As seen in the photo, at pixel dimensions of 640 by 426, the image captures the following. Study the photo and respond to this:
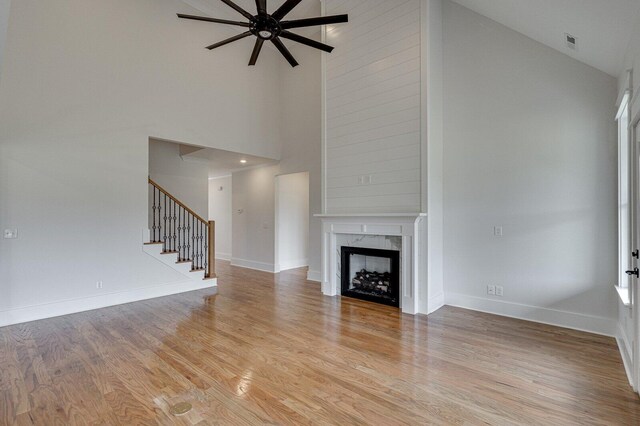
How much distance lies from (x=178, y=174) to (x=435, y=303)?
6.07 meters

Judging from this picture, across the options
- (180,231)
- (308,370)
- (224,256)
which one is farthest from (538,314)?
(224,256)

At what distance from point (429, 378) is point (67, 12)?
643 centimetres

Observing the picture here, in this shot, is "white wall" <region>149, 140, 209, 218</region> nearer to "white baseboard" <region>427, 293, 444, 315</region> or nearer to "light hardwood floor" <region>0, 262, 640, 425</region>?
"light hardwood floor" <region>0, 262, 640, 425</region>

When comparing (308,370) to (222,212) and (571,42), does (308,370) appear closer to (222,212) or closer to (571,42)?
(571,42)

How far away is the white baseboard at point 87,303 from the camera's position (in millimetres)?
3980

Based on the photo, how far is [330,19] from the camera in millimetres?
3379

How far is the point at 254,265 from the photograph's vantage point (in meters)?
7.91

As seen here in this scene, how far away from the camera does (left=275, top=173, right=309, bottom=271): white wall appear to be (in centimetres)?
753

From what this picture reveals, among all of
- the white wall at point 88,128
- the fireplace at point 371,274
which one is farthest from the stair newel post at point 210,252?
the fireplace at point 371,274

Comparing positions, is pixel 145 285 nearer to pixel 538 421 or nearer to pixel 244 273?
pixel 244 273

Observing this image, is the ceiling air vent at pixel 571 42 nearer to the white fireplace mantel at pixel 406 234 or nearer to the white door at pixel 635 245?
the white door at pixel 635 245

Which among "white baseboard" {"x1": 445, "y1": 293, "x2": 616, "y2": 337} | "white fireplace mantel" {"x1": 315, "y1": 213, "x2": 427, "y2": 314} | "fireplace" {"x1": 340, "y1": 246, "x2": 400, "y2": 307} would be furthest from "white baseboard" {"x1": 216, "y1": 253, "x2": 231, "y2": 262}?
"white baseboard" {"x1": 445, "y1": 293, "x2": 616, "y2": 337}

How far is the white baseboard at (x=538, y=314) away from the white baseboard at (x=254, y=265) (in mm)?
4205

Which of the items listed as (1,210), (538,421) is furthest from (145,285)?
A: (538,421)
